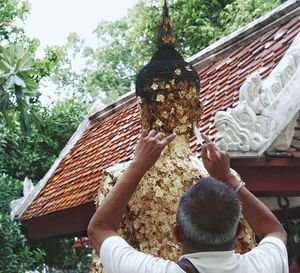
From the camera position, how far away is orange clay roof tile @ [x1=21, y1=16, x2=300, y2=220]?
551 centimetres

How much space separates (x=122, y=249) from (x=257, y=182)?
107 inches

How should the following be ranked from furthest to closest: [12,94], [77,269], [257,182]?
[77,269], [12,94], [257,182]

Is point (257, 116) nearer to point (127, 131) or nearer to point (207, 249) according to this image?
point (207, 249)

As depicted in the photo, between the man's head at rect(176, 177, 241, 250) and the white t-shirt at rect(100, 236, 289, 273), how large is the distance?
0.09ft

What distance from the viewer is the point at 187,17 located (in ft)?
61.0

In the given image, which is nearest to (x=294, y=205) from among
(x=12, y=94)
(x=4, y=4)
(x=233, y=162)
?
(x=233, y=162)

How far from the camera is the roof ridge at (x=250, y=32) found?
256 inches

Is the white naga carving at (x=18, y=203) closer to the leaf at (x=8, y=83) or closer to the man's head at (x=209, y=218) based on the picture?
the leaf at (x=8, y=83)

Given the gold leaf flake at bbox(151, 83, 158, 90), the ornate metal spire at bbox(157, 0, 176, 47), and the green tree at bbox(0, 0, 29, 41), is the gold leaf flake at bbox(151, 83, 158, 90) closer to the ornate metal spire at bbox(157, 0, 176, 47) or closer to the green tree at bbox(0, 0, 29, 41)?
the ornate metal spire at bbox(157, 0, 176, 47)

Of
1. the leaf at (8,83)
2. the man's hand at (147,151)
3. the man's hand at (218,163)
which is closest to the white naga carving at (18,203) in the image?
the leaf at (8,83)

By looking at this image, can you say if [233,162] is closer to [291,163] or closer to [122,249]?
[291,163]

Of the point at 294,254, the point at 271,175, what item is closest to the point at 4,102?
the point at 271,175

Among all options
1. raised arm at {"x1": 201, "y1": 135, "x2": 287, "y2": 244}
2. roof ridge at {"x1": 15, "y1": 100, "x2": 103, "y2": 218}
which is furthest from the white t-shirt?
roof ridge at {"x1": 15, "y1": 100, "x2": 103, "y2": 218}

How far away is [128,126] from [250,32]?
1.46m
